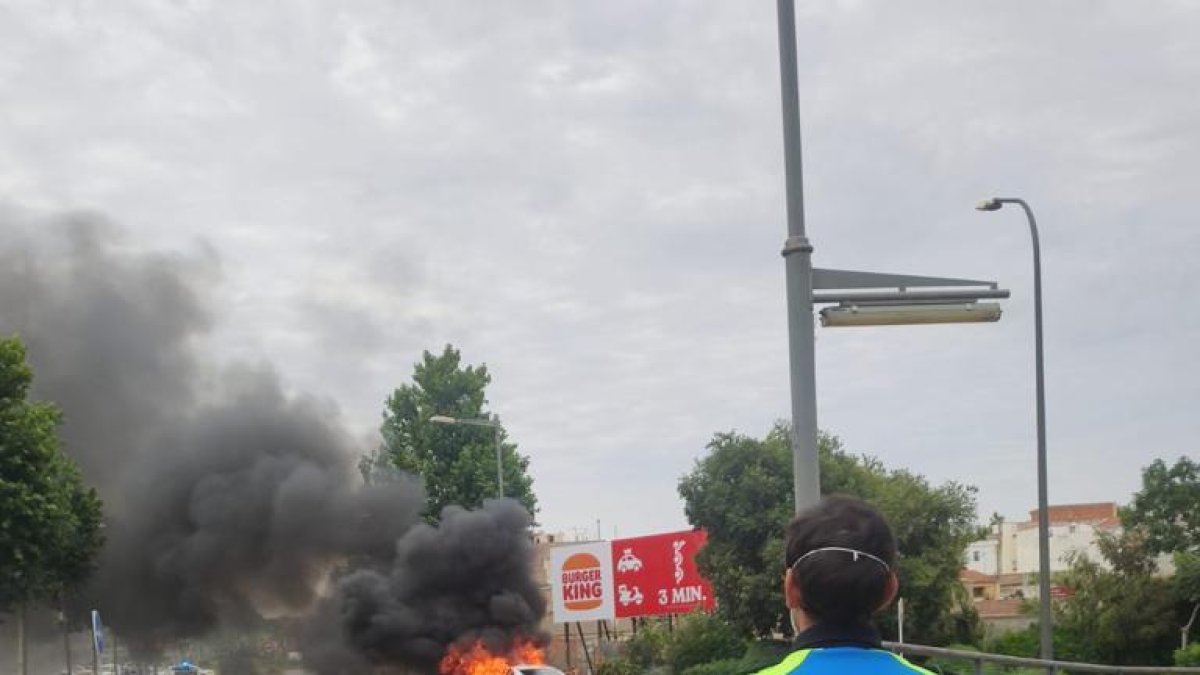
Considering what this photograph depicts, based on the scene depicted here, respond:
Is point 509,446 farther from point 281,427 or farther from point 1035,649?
point 1035,649

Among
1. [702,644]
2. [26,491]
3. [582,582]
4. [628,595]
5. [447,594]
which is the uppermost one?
[26,491]

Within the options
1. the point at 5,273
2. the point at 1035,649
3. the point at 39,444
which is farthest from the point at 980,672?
the point at 5,273

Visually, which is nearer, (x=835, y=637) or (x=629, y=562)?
(x=835, y=637)

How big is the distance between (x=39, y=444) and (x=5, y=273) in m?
8.51

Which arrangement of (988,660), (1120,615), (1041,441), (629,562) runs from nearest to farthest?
(988,660) → (1041,441) → (1120,615) → (629,562)

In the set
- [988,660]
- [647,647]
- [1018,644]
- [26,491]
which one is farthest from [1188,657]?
[26,491]

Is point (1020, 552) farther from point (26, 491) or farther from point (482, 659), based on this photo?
point (26, 491)

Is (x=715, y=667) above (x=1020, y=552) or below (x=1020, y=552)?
above

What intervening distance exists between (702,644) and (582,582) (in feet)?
13.1

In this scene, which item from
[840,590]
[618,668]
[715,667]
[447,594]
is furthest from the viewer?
[618,668]

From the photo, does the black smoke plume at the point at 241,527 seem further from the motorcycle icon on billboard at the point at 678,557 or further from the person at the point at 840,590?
the person at the point at 840,590

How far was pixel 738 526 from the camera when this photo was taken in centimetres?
3788

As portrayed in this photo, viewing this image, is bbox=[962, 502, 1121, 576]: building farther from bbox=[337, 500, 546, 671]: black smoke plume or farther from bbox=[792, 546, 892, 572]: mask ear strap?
bbox=[792, 546, 892, 572]: mask ear strap

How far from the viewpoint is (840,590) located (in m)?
2.67
